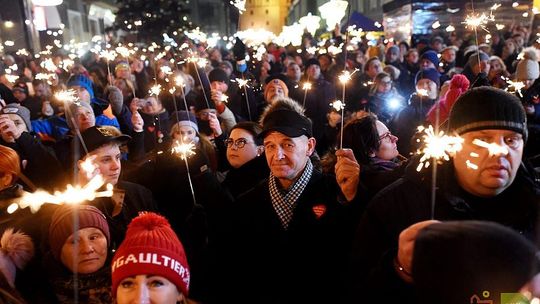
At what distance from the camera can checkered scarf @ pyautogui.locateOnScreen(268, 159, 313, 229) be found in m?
3.09

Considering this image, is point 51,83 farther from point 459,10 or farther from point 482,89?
point 459,10

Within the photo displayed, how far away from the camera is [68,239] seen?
2748 millimetres

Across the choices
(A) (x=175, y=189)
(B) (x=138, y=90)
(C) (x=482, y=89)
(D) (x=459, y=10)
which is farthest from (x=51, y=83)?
(D) (x=459, y=10)

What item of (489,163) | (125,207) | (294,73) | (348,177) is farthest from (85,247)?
(294,73)

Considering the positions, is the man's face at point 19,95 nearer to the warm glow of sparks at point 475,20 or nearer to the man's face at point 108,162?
the man's face at point 108,162

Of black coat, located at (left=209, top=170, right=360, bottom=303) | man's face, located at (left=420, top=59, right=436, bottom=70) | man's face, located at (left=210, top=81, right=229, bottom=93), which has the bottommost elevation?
black coat, located at (left=209, top=170, right=360, bottom=303)

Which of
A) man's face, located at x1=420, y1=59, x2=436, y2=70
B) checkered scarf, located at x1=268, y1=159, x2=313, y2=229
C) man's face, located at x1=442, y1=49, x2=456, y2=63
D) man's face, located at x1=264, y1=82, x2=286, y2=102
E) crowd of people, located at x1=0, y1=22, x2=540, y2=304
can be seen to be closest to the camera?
crowd of people, located at x1=0, y1=22, x2=540, y2=304

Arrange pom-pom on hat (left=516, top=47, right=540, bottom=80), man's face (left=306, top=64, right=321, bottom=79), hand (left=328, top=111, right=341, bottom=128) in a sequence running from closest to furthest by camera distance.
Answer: hand (left=328, top=111, right=341, bottom=128) → pom-pom on hat (left=516, top=47, right=540, bottom=80) → man's face (left=306, top=64, right=321, bottom=79)

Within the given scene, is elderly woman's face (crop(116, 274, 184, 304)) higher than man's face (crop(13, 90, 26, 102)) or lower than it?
lower

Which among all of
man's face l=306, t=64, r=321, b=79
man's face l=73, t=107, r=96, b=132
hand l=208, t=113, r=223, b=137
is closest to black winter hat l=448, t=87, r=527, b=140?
hand l=208, t=113, r=223, b=137

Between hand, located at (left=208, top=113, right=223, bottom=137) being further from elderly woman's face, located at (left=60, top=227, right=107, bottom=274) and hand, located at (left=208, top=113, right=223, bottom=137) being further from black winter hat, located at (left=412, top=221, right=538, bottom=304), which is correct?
black winter hat, located at (left=412, top=221, right=538, bottom=304)

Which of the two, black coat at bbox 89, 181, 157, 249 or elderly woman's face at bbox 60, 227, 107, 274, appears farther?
black coat at bbox 89, 181, 157, 249

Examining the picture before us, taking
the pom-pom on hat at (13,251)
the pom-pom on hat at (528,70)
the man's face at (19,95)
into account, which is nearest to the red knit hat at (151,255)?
the pom-pom on hat at (13,251)

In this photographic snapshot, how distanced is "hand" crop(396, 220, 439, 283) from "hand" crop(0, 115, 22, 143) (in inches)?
167
